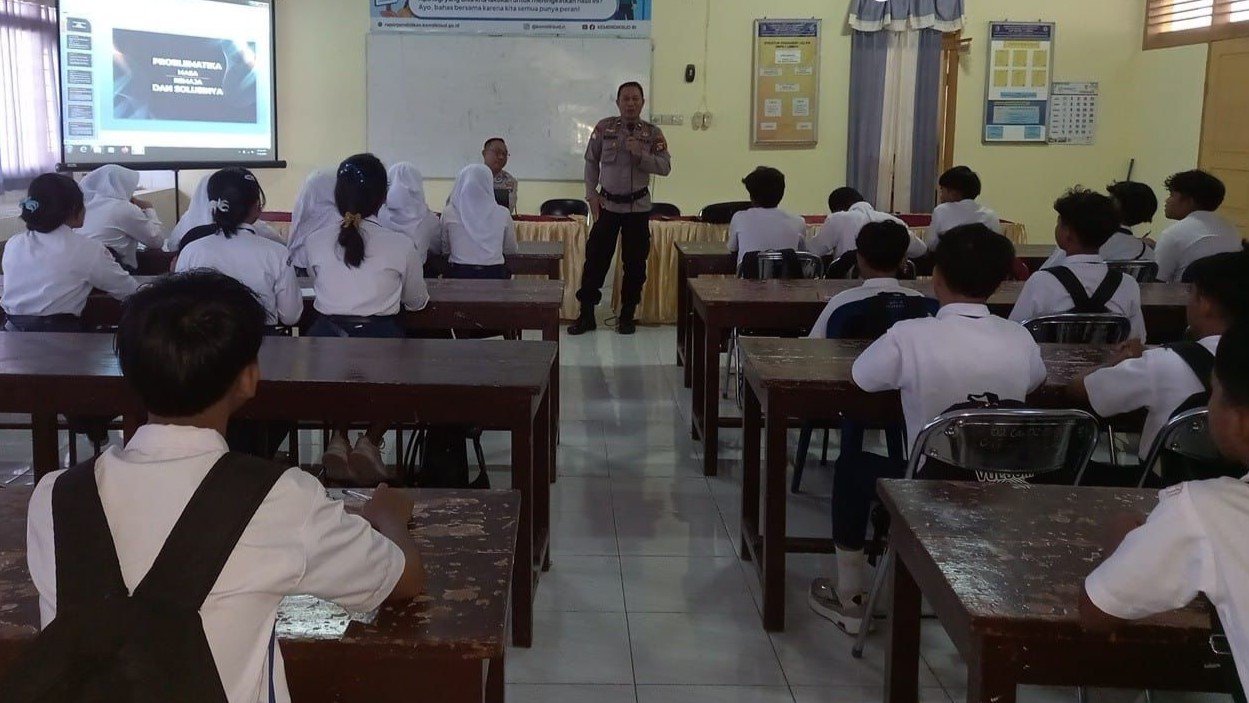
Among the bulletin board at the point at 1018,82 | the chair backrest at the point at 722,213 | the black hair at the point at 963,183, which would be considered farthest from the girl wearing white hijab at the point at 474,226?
the bulletin board at the point at 1018,82

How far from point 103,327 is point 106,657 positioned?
11.0 ft

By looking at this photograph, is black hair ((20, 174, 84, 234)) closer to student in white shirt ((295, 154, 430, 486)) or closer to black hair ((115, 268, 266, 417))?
student in white shirt ((295, 154, 430, 486))

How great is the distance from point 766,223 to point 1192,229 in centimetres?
184

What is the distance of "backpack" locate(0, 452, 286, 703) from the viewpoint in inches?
45.7

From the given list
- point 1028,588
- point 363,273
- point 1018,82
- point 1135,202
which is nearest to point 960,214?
point 1135,202

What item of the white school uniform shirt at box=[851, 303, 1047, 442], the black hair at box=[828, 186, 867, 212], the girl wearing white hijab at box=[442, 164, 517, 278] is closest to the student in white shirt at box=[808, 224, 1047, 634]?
the white school uniform shirt at box=[851, 303, 1047, 442]

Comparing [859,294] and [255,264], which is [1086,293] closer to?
[859,294]

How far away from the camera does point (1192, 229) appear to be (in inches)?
201

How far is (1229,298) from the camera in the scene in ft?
7.84

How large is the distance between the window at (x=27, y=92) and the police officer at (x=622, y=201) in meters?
3.21

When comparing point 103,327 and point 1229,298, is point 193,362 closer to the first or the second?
point 1229,298

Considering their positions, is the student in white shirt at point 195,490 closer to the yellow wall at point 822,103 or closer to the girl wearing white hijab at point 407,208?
the girl wearing white hijab at point 407,208

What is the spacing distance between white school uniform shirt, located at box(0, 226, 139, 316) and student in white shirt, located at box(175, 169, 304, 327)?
0.48 metres

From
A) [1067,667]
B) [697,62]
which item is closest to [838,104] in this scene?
[697,62]
